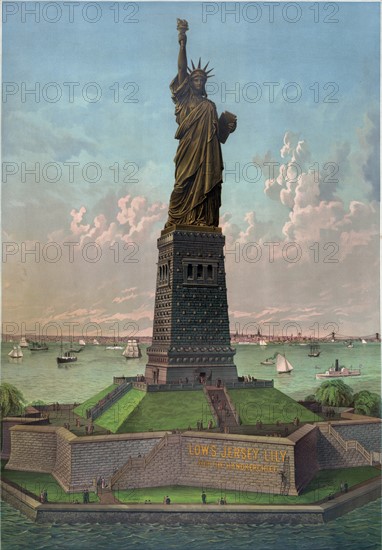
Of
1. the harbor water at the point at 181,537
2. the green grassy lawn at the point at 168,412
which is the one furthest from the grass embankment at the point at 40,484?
the green grassy lawn at the point at 168,412

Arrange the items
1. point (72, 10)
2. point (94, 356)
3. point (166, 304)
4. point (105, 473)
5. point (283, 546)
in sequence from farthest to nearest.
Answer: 1. point (94, 356)
2. point (166, 304)
3. point (72, 10)
4. point (105, 473)
5. point (283, 546)

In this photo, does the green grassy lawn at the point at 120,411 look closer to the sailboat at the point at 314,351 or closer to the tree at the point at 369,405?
the tree at the point at 369,405

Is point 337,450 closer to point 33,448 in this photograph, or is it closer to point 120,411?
point 120,411

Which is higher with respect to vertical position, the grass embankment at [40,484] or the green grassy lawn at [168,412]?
the green grassy lawn at [168,412]

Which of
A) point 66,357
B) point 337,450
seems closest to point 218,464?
point 337,450

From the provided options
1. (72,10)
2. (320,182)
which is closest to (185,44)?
(72,10)

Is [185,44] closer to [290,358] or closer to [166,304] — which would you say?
[166,304]

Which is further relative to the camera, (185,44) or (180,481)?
(185,44)
